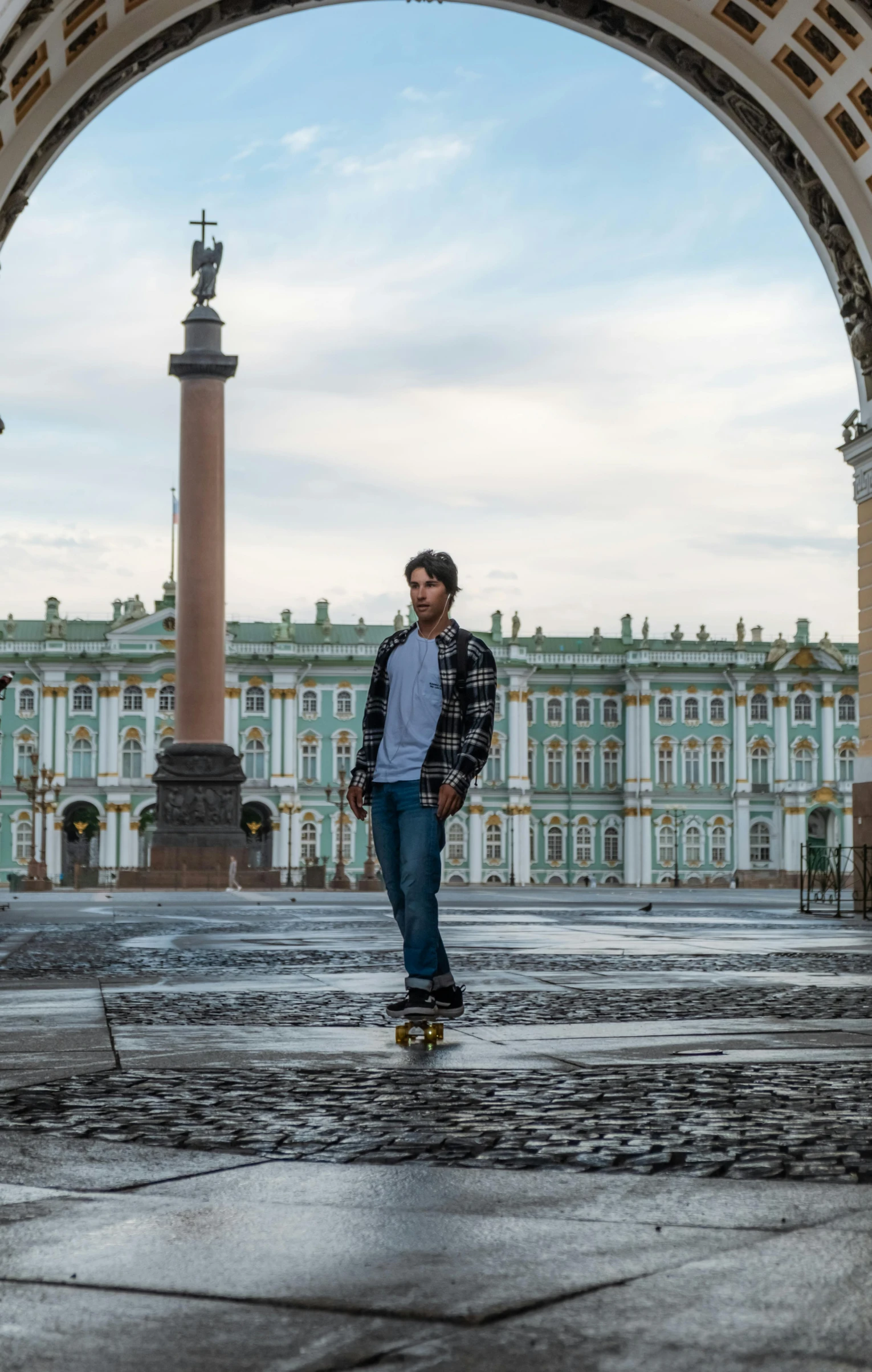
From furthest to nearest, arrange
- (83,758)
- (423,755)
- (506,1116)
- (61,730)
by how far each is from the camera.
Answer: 1. (83,758)
2. (61,730)
3. (423,755)
4. (506,1116)

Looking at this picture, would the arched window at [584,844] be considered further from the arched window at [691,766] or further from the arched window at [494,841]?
the arched window at [691,766]

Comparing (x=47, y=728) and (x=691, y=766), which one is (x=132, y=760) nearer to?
(x=47, y=728)

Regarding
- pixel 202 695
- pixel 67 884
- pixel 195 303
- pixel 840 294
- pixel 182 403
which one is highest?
pixel 195 303

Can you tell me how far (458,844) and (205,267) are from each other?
50.8m

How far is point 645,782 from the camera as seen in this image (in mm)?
91312

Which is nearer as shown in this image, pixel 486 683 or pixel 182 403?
pixel 486 683

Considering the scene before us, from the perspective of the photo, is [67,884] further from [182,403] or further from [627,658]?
[182,403]

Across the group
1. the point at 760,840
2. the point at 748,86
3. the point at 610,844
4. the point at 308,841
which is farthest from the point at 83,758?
the point at 748,86

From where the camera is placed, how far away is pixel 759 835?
302 ft

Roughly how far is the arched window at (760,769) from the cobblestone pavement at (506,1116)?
8778cm

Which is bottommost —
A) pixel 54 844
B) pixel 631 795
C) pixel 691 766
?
pixel 54 844

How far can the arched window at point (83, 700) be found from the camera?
291ft

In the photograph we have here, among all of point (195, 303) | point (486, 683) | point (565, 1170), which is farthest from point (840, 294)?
point (195, 303)

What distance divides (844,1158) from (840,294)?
20.3 metres
